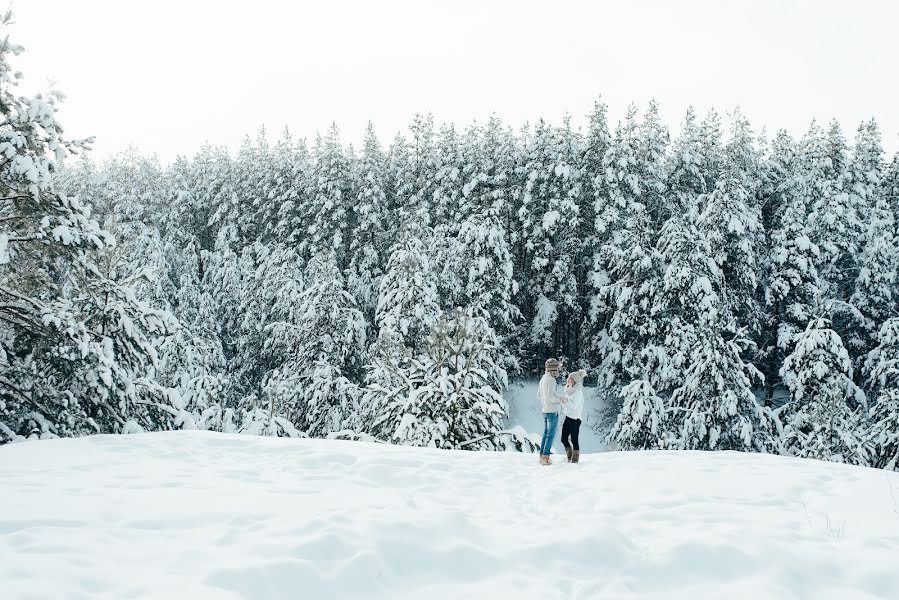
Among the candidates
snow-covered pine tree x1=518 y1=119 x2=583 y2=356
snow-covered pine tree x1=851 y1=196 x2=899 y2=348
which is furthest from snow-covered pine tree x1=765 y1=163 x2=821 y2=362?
snow-covered pine tree x1=518 y1=119 x2=583 y2=356

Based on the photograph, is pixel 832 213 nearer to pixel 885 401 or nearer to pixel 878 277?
pixel 878 277

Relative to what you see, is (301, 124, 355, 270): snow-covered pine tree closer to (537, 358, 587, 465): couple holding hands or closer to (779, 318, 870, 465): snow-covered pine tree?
(779, 318, 870, 465): snow-covered pine tree

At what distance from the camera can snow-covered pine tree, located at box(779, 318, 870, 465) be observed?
20.9m

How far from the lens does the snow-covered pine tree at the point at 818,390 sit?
68.6ft

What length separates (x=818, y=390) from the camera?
2598cm

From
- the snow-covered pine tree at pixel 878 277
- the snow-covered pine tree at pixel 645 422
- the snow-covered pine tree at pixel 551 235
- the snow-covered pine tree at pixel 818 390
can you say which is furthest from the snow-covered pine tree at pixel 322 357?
the snow-covered pine tree at pixel 878 277

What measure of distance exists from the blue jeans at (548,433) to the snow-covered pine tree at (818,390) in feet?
49.1

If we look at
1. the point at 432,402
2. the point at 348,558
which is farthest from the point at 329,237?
the point at 348,558

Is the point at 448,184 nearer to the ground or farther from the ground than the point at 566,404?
farther from the ground

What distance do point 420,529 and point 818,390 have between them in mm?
25563

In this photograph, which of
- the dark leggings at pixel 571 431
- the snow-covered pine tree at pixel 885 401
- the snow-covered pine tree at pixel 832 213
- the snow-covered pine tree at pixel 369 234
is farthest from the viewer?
the snow-covered pine tree at pixel 369 234

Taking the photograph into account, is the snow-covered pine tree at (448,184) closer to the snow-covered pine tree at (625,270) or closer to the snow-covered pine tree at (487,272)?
the snow-covered pine tree at (487,272)

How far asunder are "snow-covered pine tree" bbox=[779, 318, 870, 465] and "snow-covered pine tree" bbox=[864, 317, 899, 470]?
919 millimetres

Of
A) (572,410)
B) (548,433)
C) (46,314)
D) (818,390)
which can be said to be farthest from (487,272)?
(46,314)
